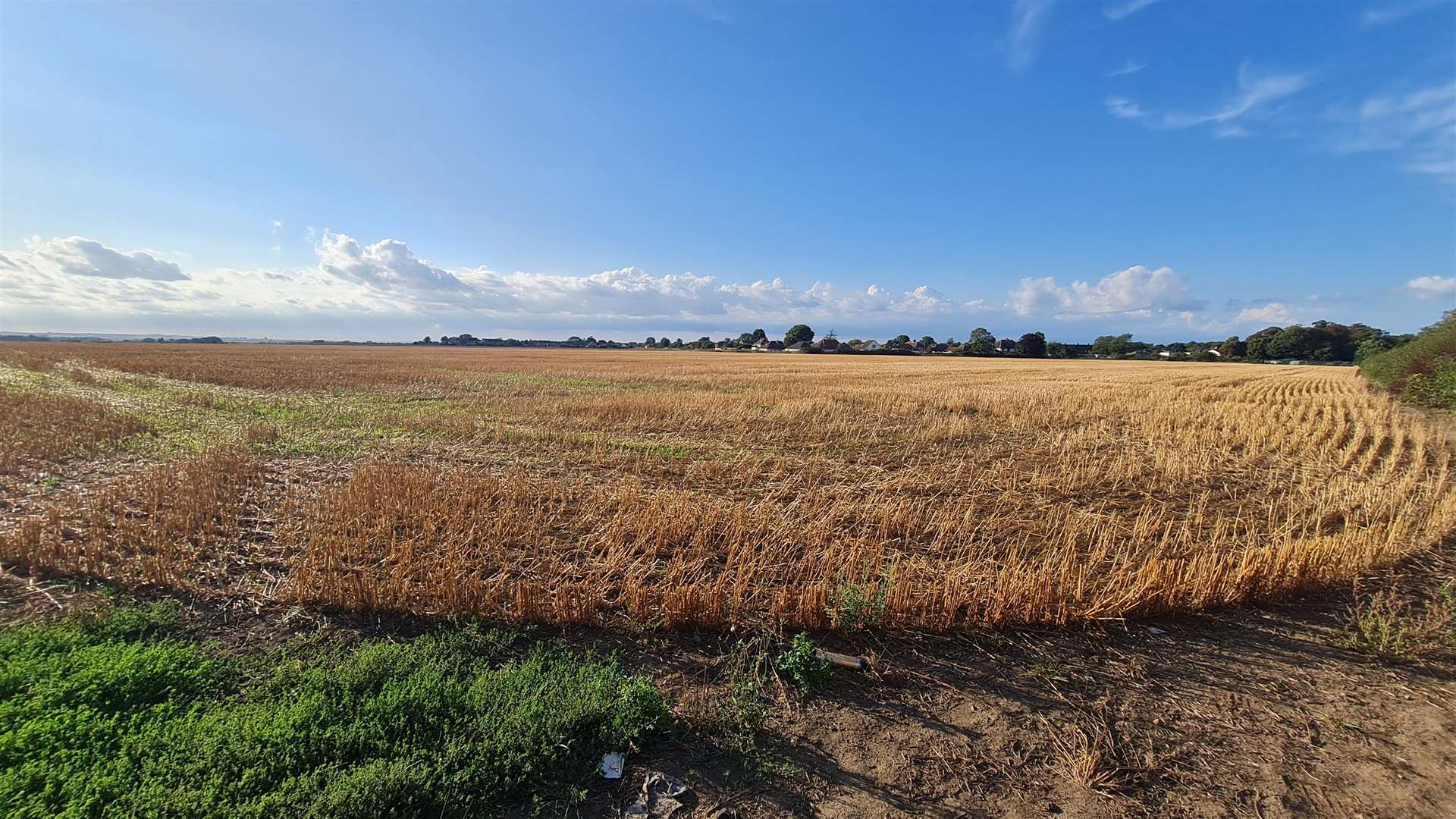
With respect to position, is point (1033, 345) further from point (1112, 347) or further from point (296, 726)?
point (296, 726)

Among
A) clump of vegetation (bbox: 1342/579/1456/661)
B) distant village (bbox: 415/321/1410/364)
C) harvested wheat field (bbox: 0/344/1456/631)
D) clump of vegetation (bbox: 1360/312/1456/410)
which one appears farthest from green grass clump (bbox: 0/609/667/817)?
distant village (bbox: 415/321/1410/364)

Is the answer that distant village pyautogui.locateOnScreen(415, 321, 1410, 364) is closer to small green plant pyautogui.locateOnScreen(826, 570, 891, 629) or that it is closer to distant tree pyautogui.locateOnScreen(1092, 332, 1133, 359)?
distant tree pyautogui.locateOnScreen(1092, 332, 1133, 359)

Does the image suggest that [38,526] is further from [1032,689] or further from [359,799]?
[1032,689]

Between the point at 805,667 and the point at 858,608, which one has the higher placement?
the point at 858,608

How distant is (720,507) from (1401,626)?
6440 millimetres

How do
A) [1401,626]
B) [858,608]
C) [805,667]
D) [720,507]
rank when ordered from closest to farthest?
[805,667]
[1401,626]
[858,608]
[720,507]

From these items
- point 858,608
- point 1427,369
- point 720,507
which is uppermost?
point 1427,369

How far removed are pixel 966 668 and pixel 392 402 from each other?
67.2 ft

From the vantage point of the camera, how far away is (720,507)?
24.5ft

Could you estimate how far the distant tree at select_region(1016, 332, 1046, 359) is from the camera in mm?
116312

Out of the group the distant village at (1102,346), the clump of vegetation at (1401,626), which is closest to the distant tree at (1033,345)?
the distant village at (1102,346)

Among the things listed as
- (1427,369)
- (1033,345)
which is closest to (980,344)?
(1033,345)

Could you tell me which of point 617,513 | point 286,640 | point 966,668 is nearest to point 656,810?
point 966,668

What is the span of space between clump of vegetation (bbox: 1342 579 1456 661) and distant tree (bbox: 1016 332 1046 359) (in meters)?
126
